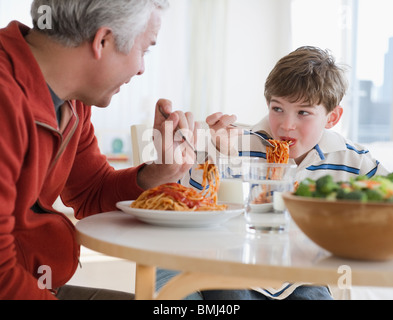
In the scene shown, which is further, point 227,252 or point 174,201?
point 174,201

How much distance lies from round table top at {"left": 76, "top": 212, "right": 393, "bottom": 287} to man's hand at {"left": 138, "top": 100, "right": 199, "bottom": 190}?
32 centimetres

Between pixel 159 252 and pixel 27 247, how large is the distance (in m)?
0.47

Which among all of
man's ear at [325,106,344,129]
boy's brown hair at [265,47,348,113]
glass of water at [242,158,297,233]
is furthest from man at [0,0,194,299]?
man's ear at [325,106,344,129]

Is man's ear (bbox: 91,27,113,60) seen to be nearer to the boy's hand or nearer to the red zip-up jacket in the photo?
the red zip-up jacket

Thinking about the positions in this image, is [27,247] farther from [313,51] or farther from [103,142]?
[103,142]

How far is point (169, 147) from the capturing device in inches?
52.9

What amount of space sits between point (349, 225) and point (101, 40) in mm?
700

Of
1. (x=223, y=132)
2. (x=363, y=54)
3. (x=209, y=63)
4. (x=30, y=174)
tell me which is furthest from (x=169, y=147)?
(x=209, y=63)

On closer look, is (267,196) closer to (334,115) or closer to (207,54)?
(334,115)

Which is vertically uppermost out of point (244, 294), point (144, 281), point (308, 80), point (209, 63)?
point (209, 63)

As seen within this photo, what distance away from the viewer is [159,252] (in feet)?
2.67

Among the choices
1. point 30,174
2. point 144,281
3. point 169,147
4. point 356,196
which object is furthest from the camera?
point 169,147

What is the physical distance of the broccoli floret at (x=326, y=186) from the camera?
0.79m

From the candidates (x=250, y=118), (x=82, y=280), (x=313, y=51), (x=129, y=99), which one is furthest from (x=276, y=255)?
(x=250, y=118)
